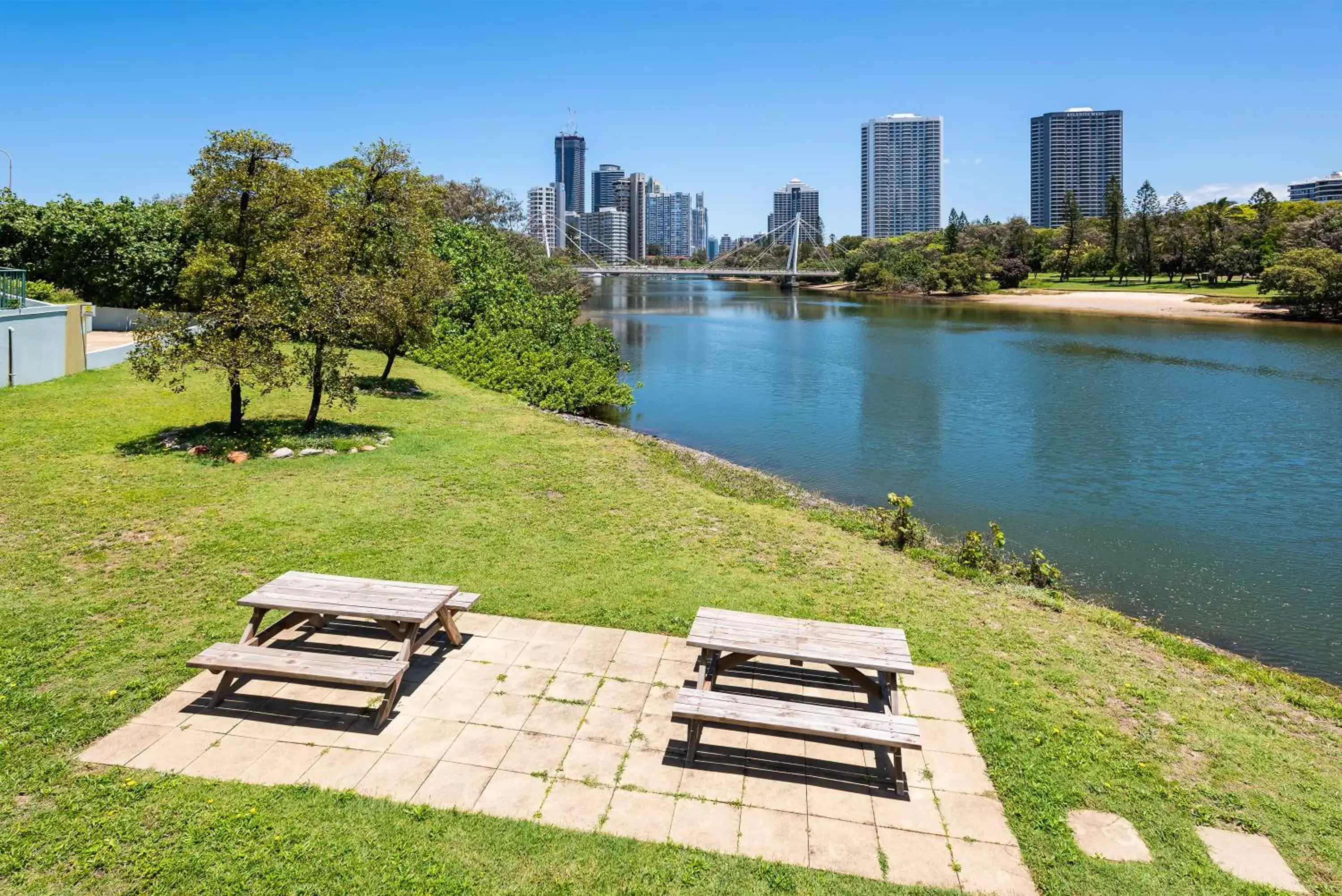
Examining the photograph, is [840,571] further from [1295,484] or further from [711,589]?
[1295,484]

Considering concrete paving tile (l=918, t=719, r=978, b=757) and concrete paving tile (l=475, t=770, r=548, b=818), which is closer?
concrete paving tile (l=475, t=770, r=548, b=818)

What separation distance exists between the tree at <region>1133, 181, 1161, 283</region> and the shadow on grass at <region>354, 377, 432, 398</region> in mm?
73853

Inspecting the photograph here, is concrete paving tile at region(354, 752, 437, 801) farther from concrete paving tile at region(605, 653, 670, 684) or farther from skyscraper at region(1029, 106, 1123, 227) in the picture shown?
skyscraper at region(1029, 106, 1123, 227)

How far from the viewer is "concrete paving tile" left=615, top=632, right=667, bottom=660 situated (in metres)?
6.31

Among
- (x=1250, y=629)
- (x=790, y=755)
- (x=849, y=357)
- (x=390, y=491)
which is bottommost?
(x=1250, y=629)

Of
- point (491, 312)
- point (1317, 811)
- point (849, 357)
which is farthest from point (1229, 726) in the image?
point (849, 357)

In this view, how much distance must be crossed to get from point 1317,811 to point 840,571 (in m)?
4.47

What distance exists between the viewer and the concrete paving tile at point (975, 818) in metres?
4.33

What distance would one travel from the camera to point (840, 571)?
866 cm

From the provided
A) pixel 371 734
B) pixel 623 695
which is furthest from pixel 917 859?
pixel 371 734

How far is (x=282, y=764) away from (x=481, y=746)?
1.15 m

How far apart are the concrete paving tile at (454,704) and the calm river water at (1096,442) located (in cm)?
852

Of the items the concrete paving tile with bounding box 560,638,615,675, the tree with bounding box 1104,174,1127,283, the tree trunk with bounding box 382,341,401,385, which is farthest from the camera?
the tree with bounding box 1104,174,1127,283

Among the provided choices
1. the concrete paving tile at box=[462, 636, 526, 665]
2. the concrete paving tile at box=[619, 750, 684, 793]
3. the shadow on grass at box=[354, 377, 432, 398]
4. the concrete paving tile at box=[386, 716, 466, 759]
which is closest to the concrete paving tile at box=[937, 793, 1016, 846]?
the concrete paving tile at box=[619, 750, 684, 793]
